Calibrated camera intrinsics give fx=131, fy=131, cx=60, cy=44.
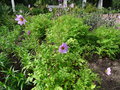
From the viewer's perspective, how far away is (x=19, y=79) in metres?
1.55

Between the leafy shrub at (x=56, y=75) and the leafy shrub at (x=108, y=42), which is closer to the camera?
the leafy shrub at (x=56, y=75)

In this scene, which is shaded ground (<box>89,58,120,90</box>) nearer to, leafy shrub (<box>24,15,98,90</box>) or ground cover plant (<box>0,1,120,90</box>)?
ground cover plant (<box>0,1,120,90</box>)

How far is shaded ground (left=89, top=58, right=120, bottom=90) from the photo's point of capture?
69.2 inches

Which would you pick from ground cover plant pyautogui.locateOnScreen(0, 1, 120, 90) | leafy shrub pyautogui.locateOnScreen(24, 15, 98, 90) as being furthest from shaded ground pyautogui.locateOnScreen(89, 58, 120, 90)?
leafy shrub pyautogui.locateOnScreen(24, 15, 98, 90)

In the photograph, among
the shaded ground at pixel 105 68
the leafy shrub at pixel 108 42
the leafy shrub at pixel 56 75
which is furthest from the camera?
the leafy shrub at pixel 108 42

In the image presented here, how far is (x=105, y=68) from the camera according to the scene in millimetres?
2104

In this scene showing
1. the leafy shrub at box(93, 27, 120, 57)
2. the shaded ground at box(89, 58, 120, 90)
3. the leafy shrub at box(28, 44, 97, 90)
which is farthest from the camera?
the leafy shrub at box(93, 27, 120, 57)

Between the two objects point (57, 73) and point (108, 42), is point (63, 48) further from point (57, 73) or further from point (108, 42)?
point (108, 42)

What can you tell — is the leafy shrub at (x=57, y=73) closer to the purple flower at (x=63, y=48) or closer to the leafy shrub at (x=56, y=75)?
the leafy shrub at (x=56, y=75)

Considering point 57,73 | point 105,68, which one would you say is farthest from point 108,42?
point 57,73

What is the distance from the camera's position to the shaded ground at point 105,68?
5.76 ft

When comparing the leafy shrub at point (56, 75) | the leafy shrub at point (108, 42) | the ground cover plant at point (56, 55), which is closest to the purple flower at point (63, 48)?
the ground cover plant at point (56, 55)

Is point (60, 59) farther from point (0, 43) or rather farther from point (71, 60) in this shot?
point (0, 43)

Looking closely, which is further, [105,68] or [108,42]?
[108,42]
